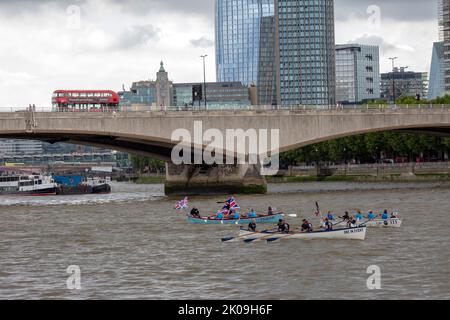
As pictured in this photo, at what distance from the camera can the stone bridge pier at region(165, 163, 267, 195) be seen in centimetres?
9869

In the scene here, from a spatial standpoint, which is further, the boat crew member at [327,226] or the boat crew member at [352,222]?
the boat crew member at [352,222]

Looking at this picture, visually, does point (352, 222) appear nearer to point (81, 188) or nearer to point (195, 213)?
point (195, 213)

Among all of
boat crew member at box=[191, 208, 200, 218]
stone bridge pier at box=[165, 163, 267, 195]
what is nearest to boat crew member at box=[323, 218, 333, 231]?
boat crew member at box=[191, 208, 200, 218]

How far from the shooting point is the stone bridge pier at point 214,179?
3885 inches

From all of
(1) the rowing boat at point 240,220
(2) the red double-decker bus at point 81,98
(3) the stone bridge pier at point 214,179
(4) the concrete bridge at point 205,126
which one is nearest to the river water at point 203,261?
(1) the rowing boat at point 240,220

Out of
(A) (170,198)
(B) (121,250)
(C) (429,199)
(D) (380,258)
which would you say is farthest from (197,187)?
(D) (380,258)

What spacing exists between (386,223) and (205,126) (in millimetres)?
37286

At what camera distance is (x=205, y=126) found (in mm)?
93438

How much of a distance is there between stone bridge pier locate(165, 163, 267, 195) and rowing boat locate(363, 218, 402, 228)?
39.7 m

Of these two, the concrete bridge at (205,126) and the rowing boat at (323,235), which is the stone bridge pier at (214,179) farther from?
the rowing boat at (323,235)

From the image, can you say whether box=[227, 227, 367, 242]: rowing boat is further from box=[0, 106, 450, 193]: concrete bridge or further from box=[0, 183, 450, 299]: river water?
box=[0, 106, 450, 193]: concrete bridge

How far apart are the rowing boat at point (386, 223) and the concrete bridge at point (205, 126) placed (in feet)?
117

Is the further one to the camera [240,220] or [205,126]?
[205,126]

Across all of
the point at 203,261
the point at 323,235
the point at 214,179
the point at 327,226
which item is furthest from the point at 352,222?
the point at 214,179
